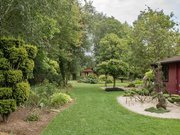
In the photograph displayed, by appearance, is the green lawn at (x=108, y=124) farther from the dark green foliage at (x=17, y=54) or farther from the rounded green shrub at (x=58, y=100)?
the dark green foliage at (x=17, y=54)

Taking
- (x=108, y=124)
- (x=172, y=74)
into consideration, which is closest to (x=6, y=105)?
(x=108, y=124)

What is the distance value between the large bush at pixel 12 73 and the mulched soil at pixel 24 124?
45 cm

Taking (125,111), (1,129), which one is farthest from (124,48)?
(1,129)

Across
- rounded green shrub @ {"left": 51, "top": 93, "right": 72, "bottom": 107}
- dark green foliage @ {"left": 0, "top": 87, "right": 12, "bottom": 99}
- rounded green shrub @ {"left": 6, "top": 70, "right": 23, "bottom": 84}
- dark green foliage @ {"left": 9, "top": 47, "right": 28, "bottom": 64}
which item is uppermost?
dark green foliage @ {"left": 9, "top": 47, "right": 28, "bottom": 64}

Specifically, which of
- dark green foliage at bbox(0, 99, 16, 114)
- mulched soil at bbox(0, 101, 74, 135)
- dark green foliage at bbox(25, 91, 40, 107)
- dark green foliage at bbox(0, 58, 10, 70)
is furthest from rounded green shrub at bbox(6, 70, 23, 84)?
dark green foliage at bbox(25, 91, 40, 107)

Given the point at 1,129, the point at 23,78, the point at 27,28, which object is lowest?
the point at 1,129

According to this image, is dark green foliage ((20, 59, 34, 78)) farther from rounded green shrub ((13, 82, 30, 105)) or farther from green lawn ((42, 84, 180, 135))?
green lawn ((42, 84, 180, 135))

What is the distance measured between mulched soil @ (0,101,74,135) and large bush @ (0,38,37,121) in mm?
452

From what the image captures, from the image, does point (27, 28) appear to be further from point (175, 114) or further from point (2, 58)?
point (175, 114)

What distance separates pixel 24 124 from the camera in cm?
1011

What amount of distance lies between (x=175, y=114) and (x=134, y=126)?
10.9 feet

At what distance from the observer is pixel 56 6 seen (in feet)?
35.4

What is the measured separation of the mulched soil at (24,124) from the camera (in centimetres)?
905

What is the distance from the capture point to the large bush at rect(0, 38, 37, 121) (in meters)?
9.70
